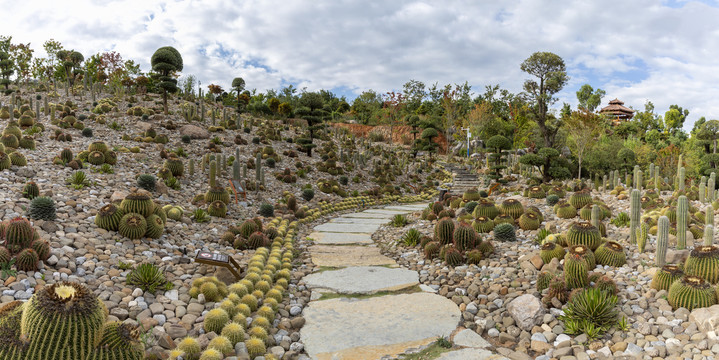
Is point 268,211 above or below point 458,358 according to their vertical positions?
above

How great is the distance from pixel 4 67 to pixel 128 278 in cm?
3935

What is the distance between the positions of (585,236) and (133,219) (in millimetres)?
7705

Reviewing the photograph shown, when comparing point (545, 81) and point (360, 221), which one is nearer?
point (360, 221)

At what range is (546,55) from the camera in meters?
22.6

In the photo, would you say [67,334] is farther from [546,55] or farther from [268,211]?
[546,55]

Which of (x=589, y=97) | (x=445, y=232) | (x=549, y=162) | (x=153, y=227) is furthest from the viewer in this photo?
(x=589, y=97)

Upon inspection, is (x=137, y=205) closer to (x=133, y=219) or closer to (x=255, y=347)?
(x=133, y=219)

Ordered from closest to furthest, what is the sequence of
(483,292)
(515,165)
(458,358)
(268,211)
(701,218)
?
(458,358), (483,292), (701,218), (268,211), (515,165)

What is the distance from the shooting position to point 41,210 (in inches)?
267

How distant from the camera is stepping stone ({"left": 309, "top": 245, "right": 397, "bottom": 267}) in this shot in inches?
337

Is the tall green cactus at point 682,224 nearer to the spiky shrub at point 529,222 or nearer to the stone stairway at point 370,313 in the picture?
the spiky shrub at point 529,222

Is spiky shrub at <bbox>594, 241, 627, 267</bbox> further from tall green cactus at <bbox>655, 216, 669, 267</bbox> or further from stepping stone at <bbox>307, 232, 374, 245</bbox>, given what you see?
stepping stone at <bbox>307, 232, 374, 245</bbox>

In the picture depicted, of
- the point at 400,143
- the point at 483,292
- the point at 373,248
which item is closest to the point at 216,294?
the point at 483,292

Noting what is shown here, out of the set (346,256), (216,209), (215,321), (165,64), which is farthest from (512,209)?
(165,64)
